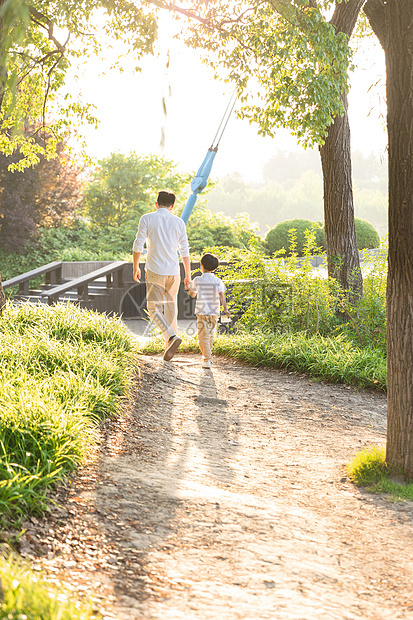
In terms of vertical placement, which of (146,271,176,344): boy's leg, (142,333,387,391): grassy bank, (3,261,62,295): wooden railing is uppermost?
(3,261,62,295): wooden railing

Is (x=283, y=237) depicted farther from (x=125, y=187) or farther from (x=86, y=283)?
(x=86, y=283)

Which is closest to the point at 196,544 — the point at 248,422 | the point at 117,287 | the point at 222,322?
the point at 248,422

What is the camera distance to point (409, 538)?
10.4 ft

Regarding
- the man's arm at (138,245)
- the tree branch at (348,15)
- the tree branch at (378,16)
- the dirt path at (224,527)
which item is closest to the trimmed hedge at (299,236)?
the tree branch at (348,15)

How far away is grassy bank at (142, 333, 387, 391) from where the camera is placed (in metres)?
6.76

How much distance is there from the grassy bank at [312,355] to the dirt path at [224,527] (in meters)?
1.63

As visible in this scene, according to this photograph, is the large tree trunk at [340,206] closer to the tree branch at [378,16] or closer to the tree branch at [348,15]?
the tree branch at [348,15]

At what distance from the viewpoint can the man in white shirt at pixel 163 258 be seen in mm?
6281

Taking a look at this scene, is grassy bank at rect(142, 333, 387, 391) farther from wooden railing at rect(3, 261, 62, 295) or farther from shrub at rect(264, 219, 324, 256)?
shrub at rect(264, 219, 324, 256)

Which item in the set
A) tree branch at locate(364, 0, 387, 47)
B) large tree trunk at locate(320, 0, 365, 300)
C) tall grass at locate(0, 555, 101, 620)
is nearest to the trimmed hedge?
large tree trunk at locate(320, 0, 365, 300)

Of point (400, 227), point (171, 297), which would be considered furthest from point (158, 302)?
point (400, 227)

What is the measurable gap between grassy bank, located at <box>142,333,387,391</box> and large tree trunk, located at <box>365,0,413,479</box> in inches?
102

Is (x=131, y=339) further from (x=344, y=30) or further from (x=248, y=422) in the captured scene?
(x=344, y=30)

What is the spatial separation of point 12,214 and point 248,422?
13.9m
